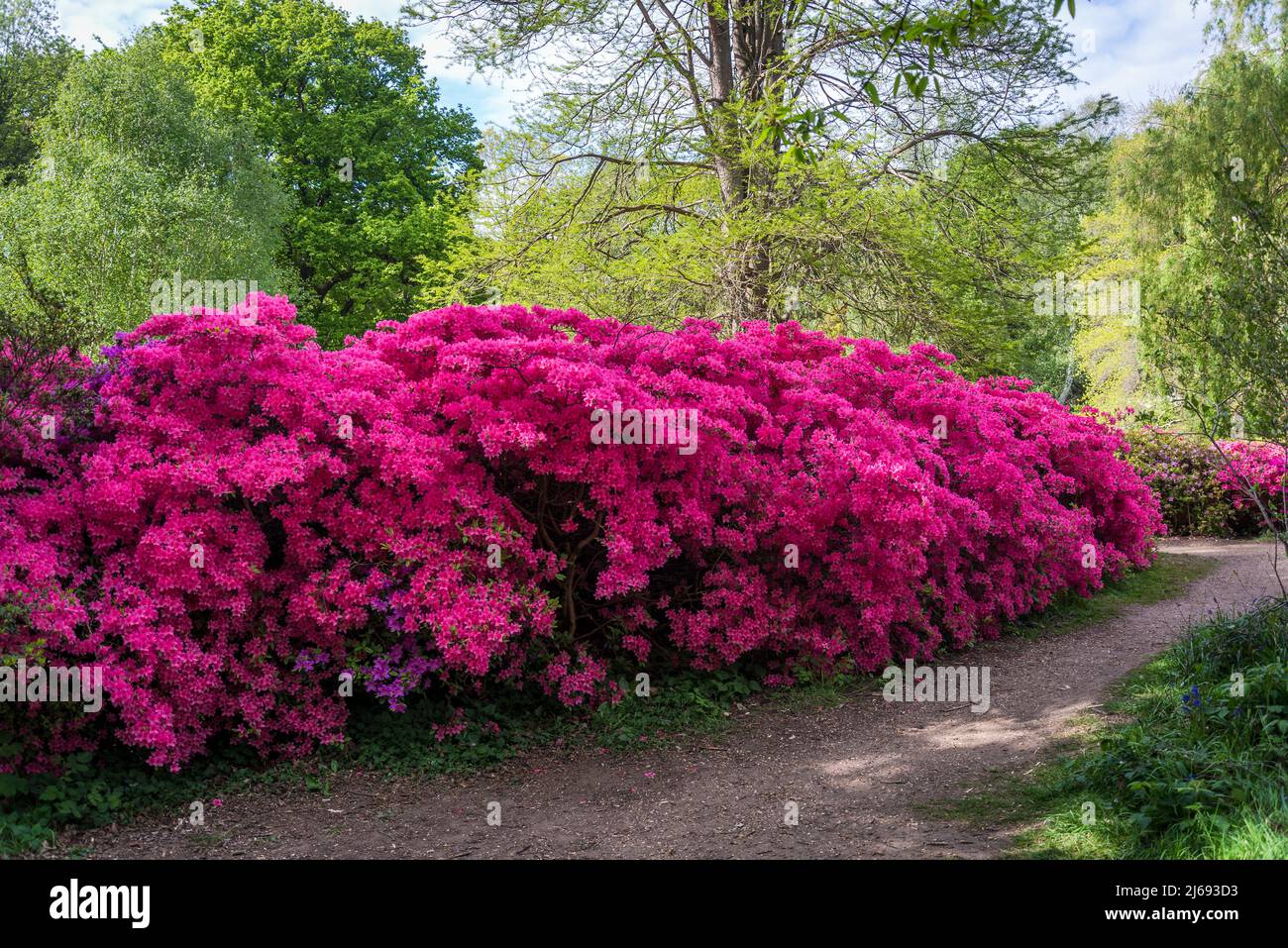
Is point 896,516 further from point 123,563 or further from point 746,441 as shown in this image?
point 123,563

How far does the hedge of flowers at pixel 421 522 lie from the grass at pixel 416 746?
0.50 feet

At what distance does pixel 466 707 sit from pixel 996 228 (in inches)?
357

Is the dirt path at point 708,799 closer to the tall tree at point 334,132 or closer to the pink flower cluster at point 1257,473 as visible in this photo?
the pink flower cluster at point 1257,473

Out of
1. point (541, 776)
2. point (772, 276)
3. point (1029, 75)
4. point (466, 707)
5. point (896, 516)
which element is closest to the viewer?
point (541, 776)

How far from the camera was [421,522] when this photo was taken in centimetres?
492

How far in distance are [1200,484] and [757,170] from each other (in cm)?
828

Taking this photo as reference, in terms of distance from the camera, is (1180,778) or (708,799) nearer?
(1180,778)

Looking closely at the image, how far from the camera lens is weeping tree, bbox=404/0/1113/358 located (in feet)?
33.7

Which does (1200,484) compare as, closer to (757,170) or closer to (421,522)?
(757,170)

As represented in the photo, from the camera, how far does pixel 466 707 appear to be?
5.41 metres

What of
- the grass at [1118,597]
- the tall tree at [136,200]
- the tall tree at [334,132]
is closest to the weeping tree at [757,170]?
the grass at [1118,597]

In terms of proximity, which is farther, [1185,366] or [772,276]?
[772,276]

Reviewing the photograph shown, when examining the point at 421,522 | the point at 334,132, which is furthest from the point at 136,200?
the point at 421,522
